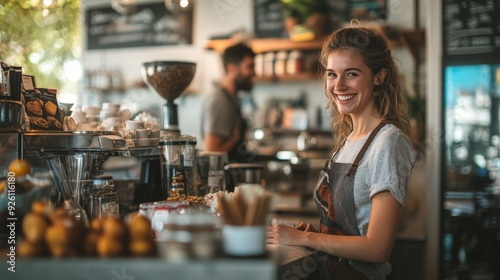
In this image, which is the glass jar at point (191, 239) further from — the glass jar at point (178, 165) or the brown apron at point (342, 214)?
the glass jar at point (178, 165)

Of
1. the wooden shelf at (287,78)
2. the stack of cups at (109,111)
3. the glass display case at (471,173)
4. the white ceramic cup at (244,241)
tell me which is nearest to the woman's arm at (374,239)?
the white ceramic cup at (244,241)

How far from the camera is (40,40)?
443 cm

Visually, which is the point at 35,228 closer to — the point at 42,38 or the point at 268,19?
the point at 42,38

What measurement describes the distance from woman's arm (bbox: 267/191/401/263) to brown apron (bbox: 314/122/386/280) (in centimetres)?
10

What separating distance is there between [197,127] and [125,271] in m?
5.12

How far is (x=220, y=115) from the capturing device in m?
4.00

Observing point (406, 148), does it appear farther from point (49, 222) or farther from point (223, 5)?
point (223, 5)

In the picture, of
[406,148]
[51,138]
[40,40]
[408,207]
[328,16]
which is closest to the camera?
[406,148]

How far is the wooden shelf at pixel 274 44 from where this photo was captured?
17.7 feet

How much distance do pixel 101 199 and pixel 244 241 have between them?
0.87 m

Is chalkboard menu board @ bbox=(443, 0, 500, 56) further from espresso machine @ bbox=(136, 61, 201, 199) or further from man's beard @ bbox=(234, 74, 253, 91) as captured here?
espresso machine @ bbox=(136, 61, 201, 199)

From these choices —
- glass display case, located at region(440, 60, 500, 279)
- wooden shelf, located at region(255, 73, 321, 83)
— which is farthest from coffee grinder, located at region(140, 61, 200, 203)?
wooden shelf, located at region(255, 73, 321, 83)

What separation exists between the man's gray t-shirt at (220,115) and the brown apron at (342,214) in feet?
6.64

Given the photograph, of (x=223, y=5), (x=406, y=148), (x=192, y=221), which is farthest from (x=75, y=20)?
(x=192, y=221)
